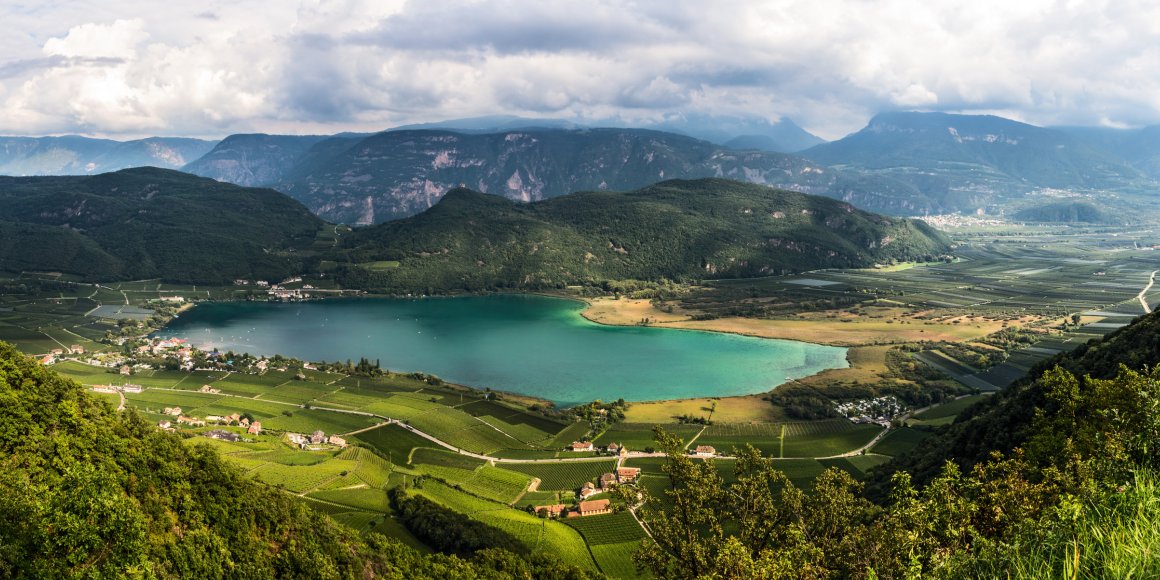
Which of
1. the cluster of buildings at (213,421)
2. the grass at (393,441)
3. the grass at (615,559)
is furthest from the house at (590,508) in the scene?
the cluster of buildings at (213,421)

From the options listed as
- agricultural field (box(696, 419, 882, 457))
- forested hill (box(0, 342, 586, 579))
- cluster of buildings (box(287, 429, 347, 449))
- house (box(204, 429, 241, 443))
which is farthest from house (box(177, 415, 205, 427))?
agricultural field (box(696, 419, 882, 457))

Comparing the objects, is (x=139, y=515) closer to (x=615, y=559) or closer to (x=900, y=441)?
(x=615, y=559)

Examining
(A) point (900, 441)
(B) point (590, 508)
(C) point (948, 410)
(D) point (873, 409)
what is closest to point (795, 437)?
(A) point (900, 441)

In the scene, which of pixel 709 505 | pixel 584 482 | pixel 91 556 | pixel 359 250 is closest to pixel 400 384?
pixel 584 482

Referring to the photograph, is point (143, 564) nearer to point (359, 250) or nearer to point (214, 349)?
point (214, 349)

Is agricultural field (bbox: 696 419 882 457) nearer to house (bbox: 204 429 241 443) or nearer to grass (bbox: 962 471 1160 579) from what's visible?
house (bbox: 204 429 241 443)
